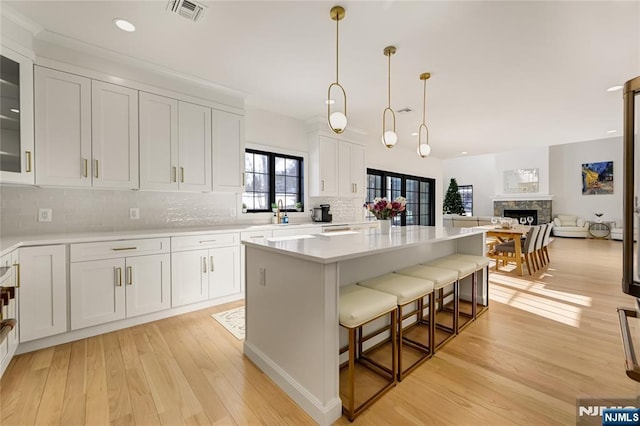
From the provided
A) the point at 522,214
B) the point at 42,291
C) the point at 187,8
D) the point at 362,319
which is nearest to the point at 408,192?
the point at 522,214

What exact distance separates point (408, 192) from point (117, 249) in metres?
6.59

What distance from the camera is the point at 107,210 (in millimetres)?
3008

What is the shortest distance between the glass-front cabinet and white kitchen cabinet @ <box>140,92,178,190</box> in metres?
0.83

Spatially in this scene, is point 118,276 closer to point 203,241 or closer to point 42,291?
point 42,291

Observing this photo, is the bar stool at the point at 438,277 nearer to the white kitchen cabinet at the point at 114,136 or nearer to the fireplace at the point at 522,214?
the white kitchen cabinet at the point at 114,136

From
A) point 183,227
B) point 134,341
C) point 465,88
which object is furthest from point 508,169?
point 134,341

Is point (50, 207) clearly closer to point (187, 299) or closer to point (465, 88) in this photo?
point (187, 299)

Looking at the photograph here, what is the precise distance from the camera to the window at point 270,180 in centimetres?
425

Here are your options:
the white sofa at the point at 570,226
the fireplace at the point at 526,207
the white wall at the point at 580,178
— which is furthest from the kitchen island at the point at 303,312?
the white wall at the point at 580,178

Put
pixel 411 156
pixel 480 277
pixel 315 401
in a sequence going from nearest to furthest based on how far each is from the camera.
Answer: pixel 315 401 → pixel 480 277 → pixel 411 156

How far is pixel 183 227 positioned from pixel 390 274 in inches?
103

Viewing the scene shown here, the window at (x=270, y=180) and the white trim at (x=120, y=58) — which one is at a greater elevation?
the white trim at (x=120, y=58)

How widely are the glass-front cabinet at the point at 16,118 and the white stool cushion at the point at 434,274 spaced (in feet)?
10.8

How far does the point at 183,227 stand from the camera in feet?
11.5
